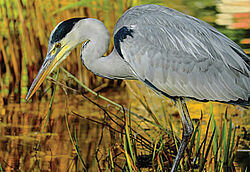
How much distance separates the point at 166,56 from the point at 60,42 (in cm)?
81

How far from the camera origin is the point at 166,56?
401 cm

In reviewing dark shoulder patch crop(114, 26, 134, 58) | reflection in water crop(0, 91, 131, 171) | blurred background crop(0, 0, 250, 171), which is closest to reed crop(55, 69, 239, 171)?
reflection in water crop(0, 91, 131, 171)

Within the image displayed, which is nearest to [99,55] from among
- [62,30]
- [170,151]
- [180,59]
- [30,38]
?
[62,30]

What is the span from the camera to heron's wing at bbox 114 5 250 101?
3967mm

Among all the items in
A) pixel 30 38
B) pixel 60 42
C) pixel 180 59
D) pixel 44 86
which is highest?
pixel 30 38

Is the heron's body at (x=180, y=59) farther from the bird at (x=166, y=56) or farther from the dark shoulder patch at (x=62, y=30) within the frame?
the dark shoulder patch at (x=62, y=30)

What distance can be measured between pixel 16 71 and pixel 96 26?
6.95ft

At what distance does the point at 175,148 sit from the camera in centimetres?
441

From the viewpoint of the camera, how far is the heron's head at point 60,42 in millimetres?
3934

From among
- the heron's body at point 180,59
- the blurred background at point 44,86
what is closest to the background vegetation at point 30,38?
the blurred background at point 44,86

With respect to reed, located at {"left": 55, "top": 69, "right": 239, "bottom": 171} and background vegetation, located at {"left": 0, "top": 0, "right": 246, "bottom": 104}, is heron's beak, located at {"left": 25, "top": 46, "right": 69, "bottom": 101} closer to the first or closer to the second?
reed, located at {"left": 55, "top": 69, "right": 239, "bottom": 171}

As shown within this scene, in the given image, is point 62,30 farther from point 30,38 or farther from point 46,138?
point 30,38

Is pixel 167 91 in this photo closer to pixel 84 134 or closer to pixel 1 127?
pixel 84 134

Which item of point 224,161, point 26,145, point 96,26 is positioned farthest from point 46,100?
point 224,161
